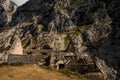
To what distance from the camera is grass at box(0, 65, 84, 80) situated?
3856 cm

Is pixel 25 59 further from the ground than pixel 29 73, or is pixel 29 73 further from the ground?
pixel 25 59

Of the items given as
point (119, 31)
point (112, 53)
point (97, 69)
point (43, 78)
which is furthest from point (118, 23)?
Result: point (43, 78)

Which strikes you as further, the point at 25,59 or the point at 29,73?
the point at 25,59

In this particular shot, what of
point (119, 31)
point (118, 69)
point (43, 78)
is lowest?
point (118, 69)

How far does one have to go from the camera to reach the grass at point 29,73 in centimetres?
3856

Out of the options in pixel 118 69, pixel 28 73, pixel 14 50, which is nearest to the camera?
pixel 28 73

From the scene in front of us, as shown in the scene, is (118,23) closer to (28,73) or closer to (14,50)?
(14,50)

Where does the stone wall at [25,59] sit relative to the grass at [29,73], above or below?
above

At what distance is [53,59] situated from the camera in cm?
5959

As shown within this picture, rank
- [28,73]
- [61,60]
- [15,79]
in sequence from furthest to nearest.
→ [61,60], [28,73], [15,79]

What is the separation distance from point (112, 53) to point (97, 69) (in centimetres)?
12955

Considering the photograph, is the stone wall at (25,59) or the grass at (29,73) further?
the stone wall at (25,59)

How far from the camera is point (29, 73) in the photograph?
4038cm

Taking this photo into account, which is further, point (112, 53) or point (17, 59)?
point (112, 53)
